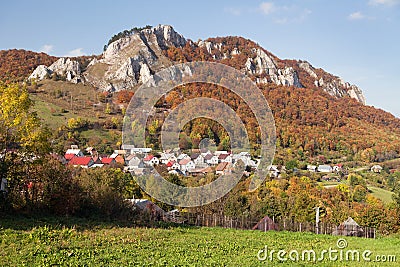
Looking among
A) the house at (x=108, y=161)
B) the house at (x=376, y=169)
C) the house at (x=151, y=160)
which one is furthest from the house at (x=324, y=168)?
the house at (x=108, y=161)

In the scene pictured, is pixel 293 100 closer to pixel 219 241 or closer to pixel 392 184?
pixel 392 184

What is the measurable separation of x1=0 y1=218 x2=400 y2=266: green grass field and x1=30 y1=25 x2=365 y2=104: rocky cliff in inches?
3955

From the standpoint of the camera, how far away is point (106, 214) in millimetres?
15141

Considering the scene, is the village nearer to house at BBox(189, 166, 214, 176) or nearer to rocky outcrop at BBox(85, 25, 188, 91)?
house at BBox(189, 166, 214, 176)

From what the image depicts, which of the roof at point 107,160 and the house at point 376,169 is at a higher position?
the roof at point 107,160

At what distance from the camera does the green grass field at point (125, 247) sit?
7.94 meters

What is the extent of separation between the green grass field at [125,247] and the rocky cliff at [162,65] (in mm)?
100466

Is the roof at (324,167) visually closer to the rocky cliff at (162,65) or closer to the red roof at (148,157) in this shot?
the red roof at (148,157)

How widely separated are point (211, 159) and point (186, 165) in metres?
4.00

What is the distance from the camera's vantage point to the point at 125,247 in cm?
938

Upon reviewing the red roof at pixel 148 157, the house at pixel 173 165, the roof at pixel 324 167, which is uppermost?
Result: the red roof at pixel 148 157

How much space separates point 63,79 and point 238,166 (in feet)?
275

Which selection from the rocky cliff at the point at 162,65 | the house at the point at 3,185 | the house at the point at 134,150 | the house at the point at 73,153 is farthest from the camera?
the rocky cliff at the point at 162,65

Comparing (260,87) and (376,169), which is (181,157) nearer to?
(376,169)
